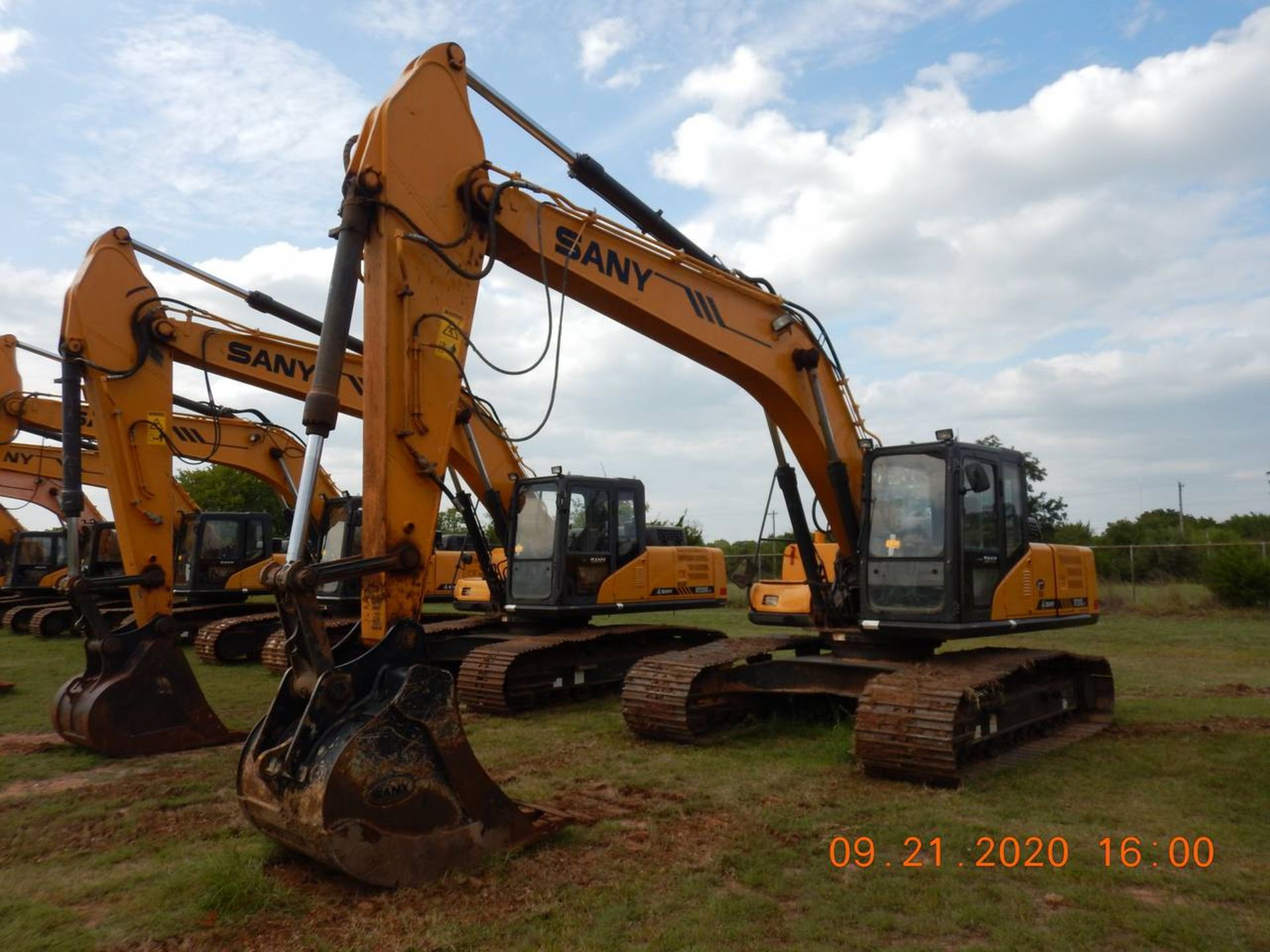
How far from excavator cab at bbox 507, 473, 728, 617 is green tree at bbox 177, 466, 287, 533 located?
43453mm

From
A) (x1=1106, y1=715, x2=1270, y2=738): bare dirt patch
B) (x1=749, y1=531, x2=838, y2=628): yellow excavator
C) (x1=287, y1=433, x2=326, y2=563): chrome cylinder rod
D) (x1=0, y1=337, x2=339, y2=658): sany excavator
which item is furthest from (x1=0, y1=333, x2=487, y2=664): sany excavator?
(x1=1106, y1=715, x2=1270, y2=738): bare dirt patch

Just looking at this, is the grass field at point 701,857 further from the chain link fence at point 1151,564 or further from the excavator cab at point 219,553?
the chain link fence at point 1151,564

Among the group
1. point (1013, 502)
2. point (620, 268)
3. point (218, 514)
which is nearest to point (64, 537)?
point (218, 514)

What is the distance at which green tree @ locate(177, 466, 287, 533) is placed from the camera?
52.2 meters

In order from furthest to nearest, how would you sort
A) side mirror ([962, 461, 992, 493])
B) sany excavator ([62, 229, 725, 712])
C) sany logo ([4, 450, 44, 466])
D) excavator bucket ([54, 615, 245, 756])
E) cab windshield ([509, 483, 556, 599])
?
sany logo ([4, 450, 44, 466]), cab windshield ([509, 483, 556, 599]), sany excavator ([62, 229, 725, 712]), excavator bucket ([54, 615, 245, 756]), side mirror ([962, 461, 992, 493])

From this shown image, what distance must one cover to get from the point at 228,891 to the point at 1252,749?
299 inches

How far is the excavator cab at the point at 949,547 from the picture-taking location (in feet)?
26.0

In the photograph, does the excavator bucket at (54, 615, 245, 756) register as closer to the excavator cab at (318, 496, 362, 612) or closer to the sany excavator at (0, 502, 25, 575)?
the excavator cab at (318, 496, 362, 612)

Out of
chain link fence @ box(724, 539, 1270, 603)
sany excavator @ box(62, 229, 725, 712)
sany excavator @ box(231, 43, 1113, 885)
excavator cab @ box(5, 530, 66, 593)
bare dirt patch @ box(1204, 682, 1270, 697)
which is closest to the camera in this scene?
sany excavator @ box(231, 43, 1113, 885)

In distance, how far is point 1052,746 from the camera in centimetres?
830

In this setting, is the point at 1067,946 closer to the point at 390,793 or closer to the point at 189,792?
the point at 390,793

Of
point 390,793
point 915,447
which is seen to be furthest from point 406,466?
point 915,447

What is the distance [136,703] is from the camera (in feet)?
27.8
